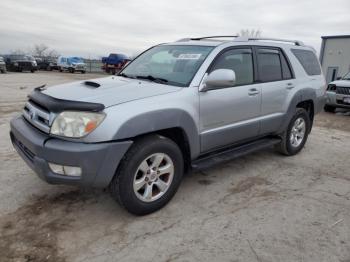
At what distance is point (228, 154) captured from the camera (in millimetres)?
A: 4031

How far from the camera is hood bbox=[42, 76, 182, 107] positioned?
2959 millimetres

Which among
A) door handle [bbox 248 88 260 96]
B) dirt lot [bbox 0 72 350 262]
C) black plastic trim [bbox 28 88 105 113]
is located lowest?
dirt lot [bbox 0 72 350 262]

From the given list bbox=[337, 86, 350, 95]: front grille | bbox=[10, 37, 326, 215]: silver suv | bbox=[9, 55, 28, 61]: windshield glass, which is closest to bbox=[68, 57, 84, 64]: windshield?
bbox=[9, 55, 28, 61]: windshield glass

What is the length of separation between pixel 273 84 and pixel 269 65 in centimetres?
29

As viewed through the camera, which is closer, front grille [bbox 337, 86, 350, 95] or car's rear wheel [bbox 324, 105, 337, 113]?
front grille [bbox 337, 86, 350, 95]

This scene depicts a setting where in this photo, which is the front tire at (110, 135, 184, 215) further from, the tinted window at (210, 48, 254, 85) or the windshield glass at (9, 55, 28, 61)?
the windshield glass at (9, 55, 28, 61)

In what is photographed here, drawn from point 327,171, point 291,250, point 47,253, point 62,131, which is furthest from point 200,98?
point 327,171

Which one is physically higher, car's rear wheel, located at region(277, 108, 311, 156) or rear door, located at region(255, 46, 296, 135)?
rear door, located at region(255, 46, 296, 135)

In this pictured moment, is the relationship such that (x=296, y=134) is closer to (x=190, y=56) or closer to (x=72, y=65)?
(x=190, y=56)

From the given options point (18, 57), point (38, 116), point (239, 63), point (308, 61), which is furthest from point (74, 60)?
point (38, 116)

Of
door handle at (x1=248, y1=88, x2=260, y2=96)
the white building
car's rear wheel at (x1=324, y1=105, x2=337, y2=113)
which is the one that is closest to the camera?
door handle at (x1=248, y1=88, x2=260, y2=96)

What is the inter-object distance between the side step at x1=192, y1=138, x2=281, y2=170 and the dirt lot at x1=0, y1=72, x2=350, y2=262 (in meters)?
0.38

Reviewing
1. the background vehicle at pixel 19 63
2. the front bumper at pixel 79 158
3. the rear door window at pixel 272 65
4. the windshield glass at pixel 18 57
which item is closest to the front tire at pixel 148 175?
the front bumper at pixel 79 158

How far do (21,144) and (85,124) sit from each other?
965 mm
